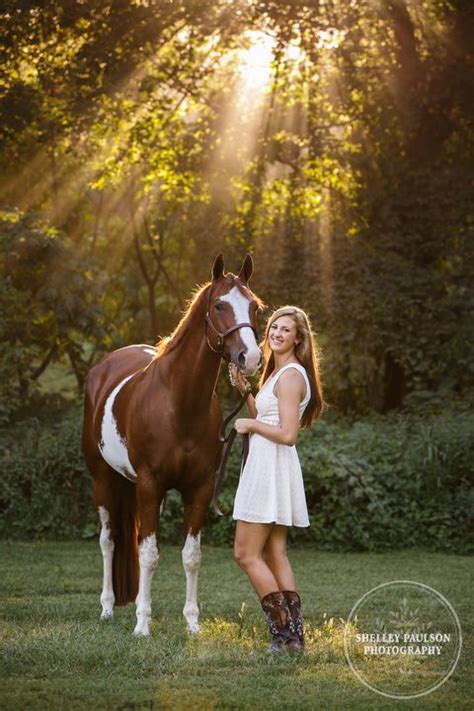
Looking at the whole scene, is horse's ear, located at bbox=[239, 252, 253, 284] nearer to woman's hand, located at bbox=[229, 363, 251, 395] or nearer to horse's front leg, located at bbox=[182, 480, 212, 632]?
woman's hand, located at bbox=[229, 363, 251, 395]

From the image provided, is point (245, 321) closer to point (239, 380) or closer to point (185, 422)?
point (239, 380)

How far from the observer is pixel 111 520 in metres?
7.00

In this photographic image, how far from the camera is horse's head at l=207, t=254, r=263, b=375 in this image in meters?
5.21

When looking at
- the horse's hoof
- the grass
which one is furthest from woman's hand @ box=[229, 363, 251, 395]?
the horse's hoof

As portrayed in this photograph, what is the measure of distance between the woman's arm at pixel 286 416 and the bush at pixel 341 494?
15.7 feet

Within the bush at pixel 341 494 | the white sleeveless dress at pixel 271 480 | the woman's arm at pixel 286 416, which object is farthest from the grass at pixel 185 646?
the woman's arm at pixel 286 416

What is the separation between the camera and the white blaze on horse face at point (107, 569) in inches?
261

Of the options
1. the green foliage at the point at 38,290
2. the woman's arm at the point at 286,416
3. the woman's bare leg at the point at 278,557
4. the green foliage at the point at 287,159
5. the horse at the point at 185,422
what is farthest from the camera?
the green foliage at the point at 287,159

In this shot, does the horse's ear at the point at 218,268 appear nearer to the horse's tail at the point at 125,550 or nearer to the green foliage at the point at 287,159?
the horse's tail at the point at 125,550

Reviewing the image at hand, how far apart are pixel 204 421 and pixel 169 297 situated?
13.3m

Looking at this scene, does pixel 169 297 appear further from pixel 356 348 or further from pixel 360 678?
pixel 360 678

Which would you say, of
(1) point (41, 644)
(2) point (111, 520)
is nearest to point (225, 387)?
(2) point (111, 520)

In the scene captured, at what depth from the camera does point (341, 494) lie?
999 centimetres

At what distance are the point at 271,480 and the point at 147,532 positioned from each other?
1.26 metres
